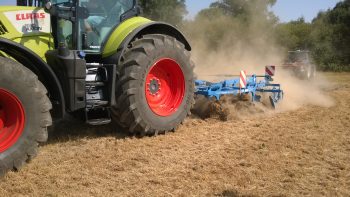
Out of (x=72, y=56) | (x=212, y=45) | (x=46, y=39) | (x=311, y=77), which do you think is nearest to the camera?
(x=72, y=56)

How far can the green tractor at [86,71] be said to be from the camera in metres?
4.08

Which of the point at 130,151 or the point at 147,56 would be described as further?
the point at 147,56

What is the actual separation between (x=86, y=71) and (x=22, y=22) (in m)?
0.93

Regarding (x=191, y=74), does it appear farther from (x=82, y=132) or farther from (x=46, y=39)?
(x=46, y=39)

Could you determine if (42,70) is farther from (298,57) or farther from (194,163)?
(298,57)

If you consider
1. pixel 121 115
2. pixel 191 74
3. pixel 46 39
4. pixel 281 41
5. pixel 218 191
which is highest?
pixel 281 41

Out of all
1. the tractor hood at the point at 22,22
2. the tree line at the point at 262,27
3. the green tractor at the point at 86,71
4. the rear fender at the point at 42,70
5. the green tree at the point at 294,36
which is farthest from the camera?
the green tree at the point at 294,36

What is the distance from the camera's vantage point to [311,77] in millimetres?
18672

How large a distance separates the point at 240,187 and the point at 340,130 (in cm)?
313

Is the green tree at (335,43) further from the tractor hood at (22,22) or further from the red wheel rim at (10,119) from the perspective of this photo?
the red wheel rim at (10,119)

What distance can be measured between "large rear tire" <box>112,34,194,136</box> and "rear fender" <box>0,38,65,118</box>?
0.88 meters

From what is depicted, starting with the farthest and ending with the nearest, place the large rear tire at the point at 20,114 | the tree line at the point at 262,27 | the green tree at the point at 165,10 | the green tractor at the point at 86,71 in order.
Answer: the tree line at the point at 262,27
the green tree at the point at 165,10
the green tractor at the point at 86,71
the large rear tire at the point at 20,114

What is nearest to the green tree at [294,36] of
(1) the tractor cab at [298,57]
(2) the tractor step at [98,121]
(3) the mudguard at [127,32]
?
(1) the tractor cab at [298,57]

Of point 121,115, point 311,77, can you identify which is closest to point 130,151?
point 121,115
